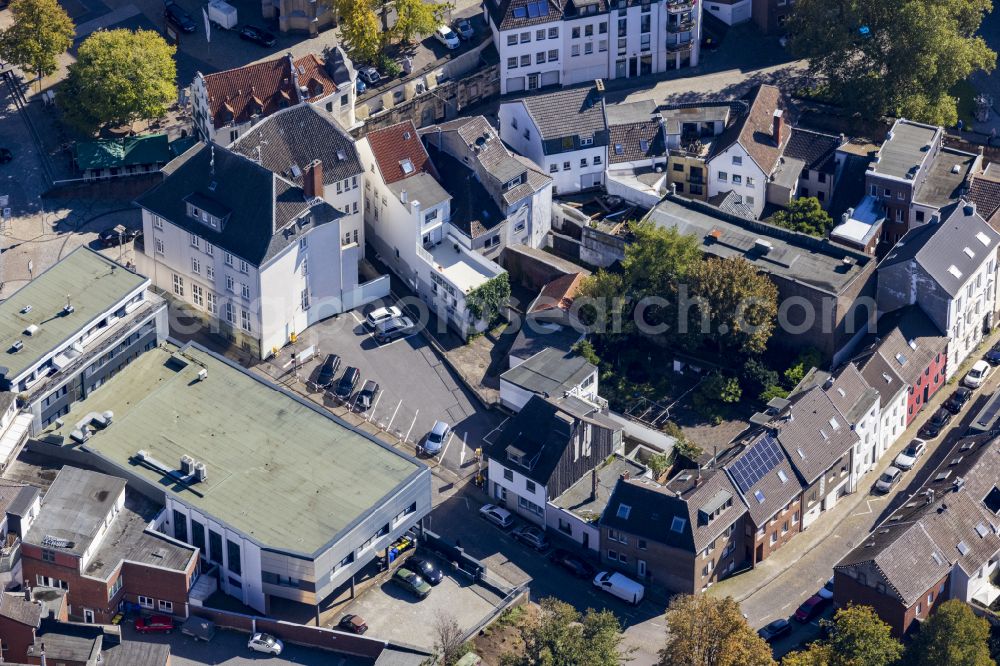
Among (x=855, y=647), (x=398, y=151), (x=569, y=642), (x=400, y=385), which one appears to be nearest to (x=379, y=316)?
(x=400, y=385)

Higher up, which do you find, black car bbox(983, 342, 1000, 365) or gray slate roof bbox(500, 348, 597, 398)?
gray slate roof bbox(500, 348, 597, 398)

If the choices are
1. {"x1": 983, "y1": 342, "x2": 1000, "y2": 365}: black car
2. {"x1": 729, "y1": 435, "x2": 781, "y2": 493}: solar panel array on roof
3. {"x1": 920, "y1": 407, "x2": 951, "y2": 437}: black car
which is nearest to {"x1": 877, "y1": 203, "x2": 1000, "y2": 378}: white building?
{"x1": 983, "y1": 342, "x2": 1000, "y2": 365}: black car

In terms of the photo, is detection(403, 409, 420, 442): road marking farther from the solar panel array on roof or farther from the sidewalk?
the sidewalk

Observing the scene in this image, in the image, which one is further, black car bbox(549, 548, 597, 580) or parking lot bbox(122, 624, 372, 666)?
black car bbox(549, 548, 597, 580)

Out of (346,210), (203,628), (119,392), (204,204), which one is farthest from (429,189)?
(203,628)

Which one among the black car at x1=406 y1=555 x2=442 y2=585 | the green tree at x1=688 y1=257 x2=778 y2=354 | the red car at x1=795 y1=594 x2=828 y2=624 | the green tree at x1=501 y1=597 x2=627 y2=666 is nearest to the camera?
the green tree at x1=501 y1=597 x2=627 y2=666

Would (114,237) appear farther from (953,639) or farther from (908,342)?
(953,639)
